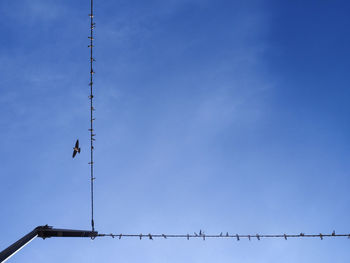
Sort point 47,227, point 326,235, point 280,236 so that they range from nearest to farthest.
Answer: point 47,227, point 326,235, point 280,236

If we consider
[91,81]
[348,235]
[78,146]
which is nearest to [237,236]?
[348,235]

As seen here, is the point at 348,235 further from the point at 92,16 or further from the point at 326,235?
the point at 92,16

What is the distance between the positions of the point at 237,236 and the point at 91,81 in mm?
11666

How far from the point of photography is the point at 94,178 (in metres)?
15.6

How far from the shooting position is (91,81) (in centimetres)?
1462

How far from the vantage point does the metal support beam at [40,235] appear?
8695 mm

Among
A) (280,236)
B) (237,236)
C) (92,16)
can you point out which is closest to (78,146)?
(92,16)

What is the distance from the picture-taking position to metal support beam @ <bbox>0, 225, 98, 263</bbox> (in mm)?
8695

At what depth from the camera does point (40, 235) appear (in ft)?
37.7

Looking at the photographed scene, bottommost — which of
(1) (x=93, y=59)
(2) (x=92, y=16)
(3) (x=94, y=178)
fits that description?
(3) (x=94, y=178)

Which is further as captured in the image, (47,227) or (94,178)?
(94,178)

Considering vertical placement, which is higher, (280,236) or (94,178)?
(94,178)

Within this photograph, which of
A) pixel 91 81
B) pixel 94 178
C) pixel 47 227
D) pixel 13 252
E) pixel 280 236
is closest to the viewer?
pixel 13 252

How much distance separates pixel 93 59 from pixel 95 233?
9.53 m
